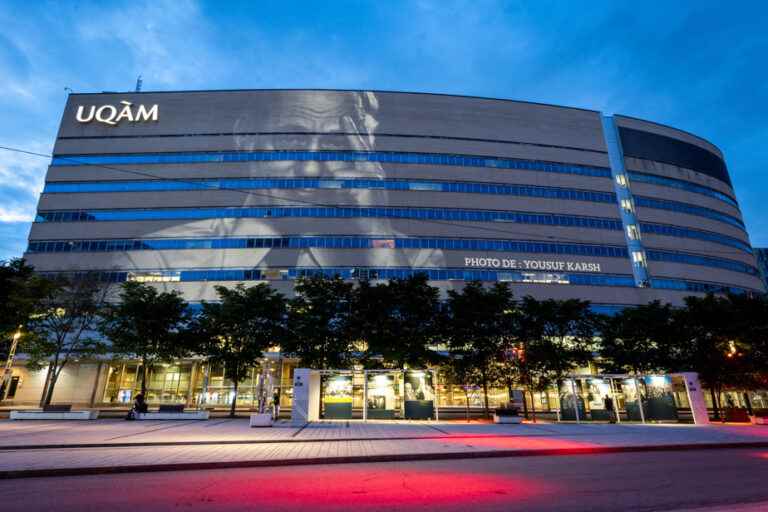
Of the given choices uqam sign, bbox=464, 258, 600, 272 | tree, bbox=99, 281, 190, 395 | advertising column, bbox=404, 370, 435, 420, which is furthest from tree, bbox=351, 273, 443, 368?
uqam sign, bbox=464, 258, 600, 272

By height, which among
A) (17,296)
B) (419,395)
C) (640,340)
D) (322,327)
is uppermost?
(17,296)

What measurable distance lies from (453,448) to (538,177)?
1956 inches

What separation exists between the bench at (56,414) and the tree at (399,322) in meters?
18.0

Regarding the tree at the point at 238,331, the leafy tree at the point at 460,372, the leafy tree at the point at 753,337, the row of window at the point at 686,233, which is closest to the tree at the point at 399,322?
the leafy tree at the point at 460,372

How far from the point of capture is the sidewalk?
10.5m

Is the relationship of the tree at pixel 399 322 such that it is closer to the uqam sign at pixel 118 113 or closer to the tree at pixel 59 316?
the tree at pixel 59 316

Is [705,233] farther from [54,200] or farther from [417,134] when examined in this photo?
[54,200]

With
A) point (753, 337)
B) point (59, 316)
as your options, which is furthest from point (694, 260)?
point (59, 316)

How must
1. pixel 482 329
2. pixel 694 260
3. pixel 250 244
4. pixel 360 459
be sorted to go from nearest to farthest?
pixel 360 459 < pixel 482 329 < pixel 250 244 < pixel 694 260

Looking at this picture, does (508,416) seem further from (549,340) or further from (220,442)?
(220,442)

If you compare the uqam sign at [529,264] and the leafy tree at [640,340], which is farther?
the uqam sign at [529,264]

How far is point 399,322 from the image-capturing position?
2983 cm

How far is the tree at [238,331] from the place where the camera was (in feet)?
96.2

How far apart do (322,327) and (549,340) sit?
17.2m
